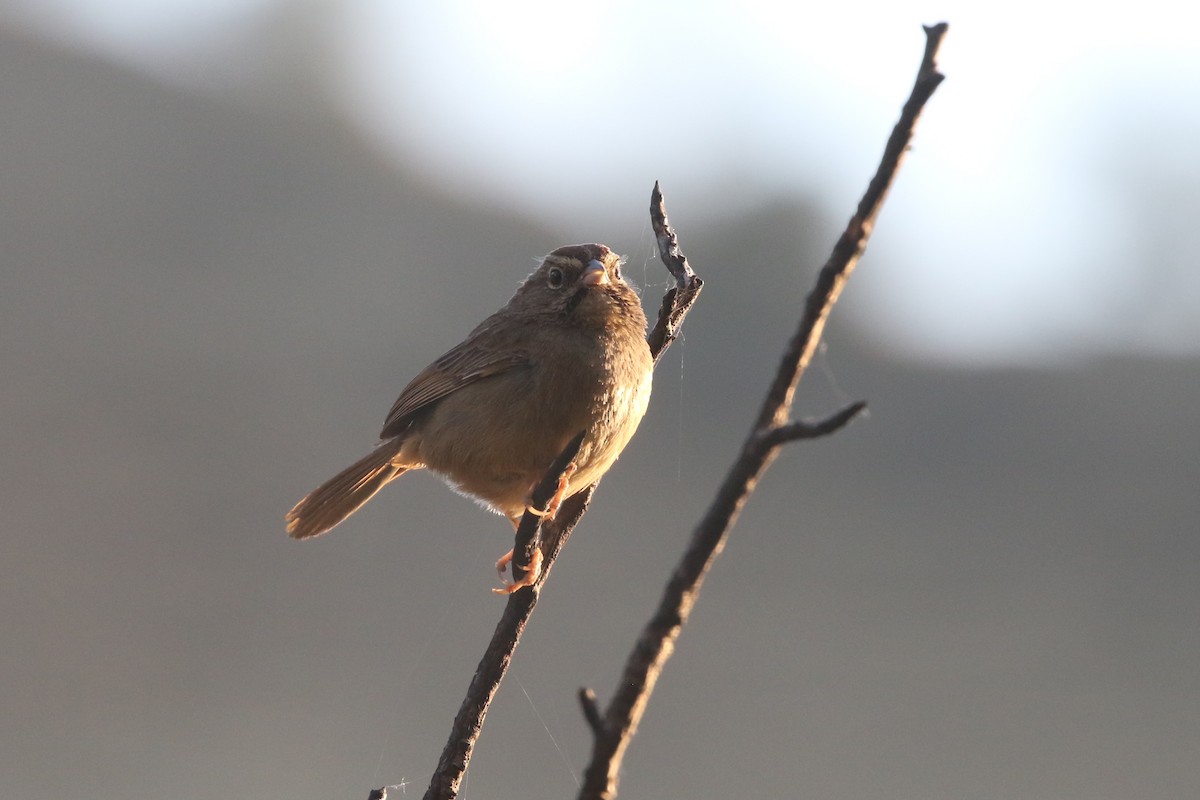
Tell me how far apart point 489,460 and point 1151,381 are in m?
13.4

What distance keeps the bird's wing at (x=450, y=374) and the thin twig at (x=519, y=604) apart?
0.97 m

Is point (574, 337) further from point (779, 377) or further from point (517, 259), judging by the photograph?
point (517, 259)

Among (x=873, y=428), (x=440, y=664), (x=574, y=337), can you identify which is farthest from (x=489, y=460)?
(x=873, y=428)

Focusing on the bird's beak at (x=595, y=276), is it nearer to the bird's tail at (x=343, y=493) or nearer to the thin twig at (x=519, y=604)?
the thin twig at (x=519, y=604)

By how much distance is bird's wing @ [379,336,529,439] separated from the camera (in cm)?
466

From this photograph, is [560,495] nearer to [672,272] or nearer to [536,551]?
[536,551]

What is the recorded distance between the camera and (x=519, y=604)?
2709mm

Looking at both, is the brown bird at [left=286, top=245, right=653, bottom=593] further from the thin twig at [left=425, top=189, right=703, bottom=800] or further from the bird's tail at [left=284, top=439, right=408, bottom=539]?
the thin twig at [left=425, top=189, right=703, bottom=800]

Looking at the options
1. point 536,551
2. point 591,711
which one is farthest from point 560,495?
point 591,711

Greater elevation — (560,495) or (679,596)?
(679,596)

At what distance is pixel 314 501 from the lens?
5.41 metres

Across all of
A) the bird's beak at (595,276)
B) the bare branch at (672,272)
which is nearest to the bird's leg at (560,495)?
the bare branch at (672,272)

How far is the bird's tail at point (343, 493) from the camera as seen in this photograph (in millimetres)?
5359

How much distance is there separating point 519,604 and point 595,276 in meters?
2.14
